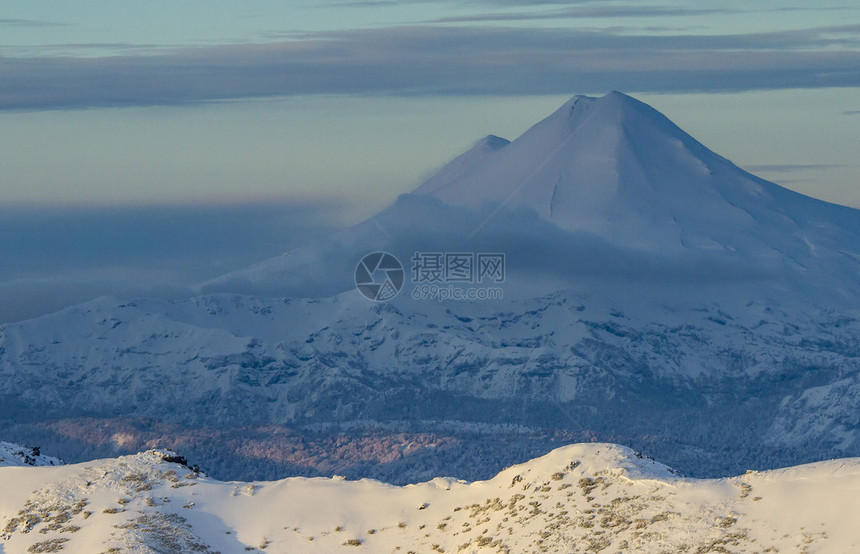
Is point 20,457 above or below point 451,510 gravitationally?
below

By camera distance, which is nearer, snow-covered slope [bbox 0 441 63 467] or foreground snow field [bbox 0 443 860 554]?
foreground snow field [bbox 0 443 860 554]

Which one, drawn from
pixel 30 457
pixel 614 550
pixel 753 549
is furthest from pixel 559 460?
pixel 30 457

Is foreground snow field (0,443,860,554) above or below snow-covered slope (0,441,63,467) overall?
above

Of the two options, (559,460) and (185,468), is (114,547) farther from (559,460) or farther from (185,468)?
(559,460)

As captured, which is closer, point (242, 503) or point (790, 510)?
point (790, 510)

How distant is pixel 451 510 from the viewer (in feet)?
309

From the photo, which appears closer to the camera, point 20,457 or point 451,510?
point 451,510

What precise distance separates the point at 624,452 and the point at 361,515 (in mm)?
17808

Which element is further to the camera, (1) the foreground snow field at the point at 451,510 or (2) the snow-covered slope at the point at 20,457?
(2) the snow-covered slope at the point at 20,457

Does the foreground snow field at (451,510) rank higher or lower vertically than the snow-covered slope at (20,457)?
higher

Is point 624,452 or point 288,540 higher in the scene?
point 624,452

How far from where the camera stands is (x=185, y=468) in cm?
10438

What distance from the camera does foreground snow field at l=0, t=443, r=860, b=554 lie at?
82.6m

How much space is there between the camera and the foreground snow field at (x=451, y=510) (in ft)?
271
